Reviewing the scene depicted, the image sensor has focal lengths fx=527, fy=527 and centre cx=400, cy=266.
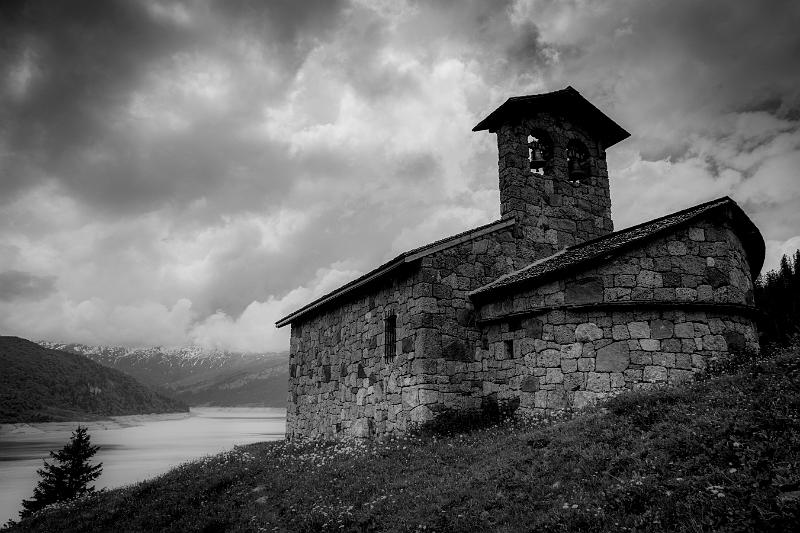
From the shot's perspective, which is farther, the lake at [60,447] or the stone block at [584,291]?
the lake at [60,447]

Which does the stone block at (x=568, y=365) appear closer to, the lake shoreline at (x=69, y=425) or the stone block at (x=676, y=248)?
the stone block at (x=676, y=248)

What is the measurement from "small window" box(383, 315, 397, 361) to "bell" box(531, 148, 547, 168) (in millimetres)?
6012

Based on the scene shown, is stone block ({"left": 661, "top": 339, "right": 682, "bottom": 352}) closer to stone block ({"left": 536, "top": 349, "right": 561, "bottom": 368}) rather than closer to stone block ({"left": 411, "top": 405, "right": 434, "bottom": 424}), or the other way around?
stone block ({"left": 536, "top": 349, "right": 561, "bottom": 368})

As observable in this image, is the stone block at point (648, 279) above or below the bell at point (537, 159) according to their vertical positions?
below

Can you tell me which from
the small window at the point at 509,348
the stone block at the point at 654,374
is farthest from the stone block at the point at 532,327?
the stone block at the point at 654,374

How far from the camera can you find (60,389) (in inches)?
4377

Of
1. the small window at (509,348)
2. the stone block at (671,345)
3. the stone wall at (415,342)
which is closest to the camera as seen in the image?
the stone block at (671,345)

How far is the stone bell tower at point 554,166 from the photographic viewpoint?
14.7 m

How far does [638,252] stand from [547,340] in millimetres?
2641

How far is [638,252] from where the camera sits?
435 inches

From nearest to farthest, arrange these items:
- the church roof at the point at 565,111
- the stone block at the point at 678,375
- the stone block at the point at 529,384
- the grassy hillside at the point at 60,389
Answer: the stone block at the point at 678,375 → the stone block at the point at 529,384 → the church roof at the point at 565,111 → the grassy hillside at the point at 60,389

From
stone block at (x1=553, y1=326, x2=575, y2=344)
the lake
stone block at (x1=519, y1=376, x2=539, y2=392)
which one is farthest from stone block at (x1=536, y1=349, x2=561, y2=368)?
the lake

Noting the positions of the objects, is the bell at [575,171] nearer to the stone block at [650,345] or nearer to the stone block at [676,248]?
the stone block at [676,248]

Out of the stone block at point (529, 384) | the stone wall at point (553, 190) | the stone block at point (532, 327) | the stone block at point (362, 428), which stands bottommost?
the stone block at point (362, 428)
